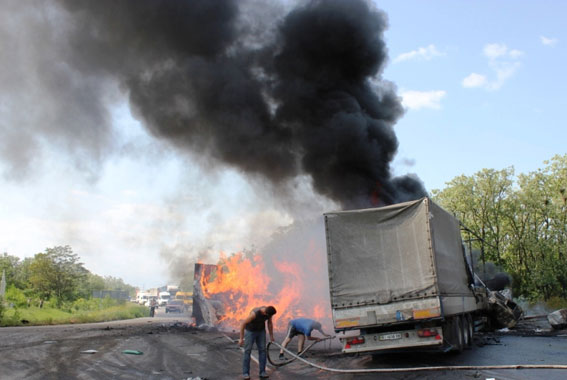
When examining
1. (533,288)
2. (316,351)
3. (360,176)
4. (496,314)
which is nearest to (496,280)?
(496,314)

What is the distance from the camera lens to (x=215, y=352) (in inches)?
451

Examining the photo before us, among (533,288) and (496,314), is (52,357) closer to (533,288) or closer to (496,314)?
(496,314)

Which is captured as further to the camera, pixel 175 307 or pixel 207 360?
pixel 175 307

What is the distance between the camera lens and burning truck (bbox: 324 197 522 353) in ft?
27.0

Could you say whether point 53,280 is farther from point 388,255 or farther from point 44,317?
point 388,255

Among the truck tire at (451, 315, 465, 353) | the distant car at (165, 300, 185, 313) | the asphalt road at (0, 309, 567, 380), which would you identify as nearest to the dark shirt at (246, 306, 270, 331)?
the asphalt road at (0, 309, 567, 380)

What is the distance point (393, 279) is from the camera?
28.1ft

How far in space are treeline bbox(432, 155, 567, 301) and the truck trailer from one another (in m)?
28.0

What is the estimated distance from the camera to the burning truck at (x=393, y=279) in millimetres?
8242

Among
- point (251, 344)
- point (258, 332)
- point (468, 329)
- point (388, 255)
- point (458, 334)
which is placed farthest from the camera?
point (468, 329)

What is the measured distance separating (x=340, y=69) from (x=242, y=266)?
30.8 ft

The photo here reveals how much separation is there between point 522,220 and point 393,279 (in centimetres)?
3386

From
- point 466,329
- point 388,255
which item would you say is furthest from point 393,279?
point 466,329

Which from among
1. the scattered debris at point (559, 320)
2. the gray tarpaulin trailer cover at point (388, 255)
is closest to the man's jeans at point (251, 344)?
the gray tarpaulin trailer cover at point (388, 255)
